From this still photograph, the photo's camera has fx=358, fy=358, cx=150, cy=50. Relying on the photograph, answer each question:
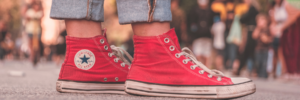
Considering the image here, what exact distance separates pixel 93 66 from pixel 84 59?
6 cm

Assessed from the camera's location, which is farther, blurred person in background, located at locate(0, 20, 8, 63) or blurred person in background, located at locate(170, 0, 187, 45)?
blurred person in background, located at locate(0, 20, 8, 63)

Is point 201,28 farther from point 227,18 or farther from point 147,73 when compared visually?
point 147,73

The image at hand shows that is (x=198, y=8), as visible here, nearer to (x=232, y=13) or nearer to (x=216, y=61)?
(x=232, y=13)

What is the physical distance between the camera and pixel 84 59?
1.96 metres

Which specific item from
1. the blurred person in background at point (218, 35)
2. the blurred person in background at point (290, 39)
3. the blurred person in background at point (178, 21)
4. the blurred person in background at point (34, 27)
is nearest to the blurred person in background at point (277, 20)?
the blurred person in background at point (290, 39)

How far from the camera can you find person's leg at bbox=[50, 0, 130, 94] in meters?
1.91

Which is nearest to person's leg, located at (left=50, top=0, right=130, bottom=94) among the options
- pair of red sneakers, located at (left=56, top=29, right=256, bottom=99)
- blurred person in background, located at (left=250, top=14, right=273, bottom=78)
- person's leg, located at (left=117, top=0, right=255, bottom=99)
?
pair of red sneakers, located at (left=56, top=29, right=256, bottom=99)

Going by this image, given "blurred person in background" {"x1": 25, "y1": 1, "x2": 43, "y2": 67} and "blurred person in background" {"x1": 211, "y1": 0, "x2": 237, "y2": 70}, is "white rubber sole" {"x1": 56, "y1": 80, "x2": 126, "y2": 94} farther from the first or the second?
"blurred person in background" {"x1": 25, "y1": 1, "x2": 43, "y2": 67}

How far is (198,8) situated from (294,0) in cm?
240

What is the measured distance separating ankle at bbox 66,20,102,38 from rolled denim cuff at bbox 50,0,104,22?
0.04 m

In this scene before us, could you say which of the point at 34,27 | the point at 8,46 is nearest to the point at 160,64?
the point at 34,27

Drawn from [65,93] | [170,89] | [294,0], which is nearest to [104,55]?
[65,93]

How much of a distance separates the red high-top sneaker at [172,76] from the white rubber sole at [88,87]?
Result: 16 cm

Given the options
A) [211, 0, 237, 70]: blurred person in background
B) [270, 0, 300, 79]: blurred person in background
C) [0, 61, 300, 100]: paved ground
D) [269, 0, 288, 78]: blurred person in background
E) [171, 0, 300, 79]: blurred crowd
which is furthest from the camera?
[211, 0, 237, 70]: blurred person in background
